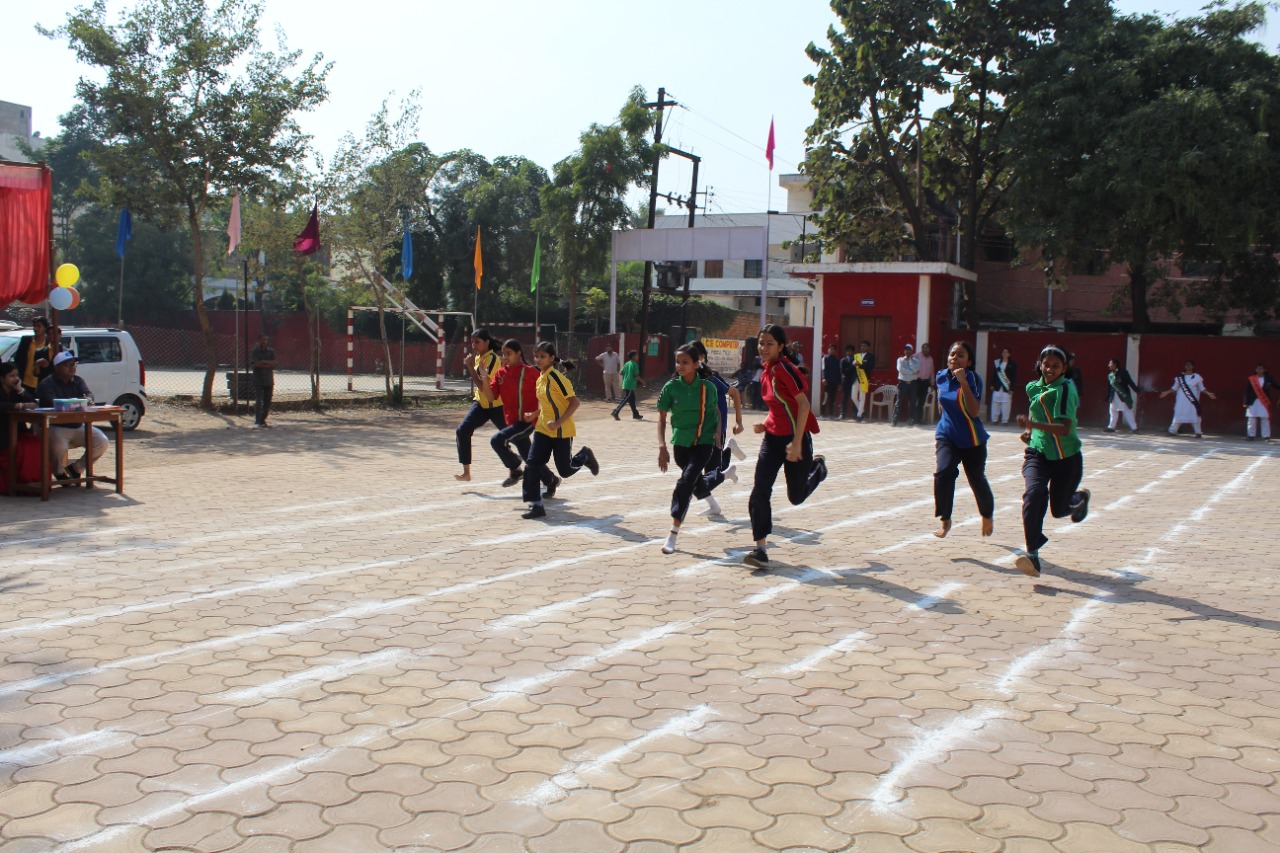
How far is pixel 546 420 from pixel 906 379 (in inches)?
612

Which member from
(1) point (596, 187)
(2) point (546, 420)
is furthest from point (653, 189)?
(2) point (546, 420)

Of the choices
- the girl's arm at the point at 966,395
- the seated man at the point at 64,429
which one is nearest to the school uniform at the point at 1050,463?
the girl's arm at the point at 966,395

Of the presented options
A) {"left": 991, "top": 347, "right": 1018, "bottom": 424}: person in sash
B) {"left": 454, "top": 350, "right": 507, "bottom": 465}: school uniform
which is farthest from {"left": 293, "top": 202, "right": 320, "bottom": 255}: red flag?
{"left": 991, "top": 347, "right": 1018, "bottom": 424}: person in sash

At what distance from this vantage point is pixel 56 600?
21.4 ft

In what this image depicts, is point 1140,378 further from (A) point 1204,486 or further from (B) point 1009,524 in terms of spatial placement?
(B) point 1009,524

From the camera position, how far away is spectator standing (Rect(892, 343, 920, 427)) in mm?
23688

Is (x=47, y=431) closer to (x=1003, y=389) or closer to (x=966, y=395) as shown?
(x=966, y=395)

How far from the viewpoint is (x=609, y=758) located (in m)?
4.21

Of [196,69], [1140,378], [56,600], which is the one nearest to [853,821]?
[56,600]

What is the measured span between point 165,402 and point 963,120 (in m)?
19.9

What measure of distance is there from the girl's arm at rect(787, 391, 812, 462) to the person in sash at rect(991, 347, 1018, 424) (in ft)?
55.7

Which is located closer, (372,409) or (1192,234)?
(1192,234)

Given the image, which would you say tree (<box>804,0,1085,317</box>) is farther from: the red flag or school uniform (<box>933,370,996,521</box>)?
school uniform (<box>933,370,996,521</box>)

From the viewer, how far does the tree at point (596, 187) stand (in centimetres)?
3247
